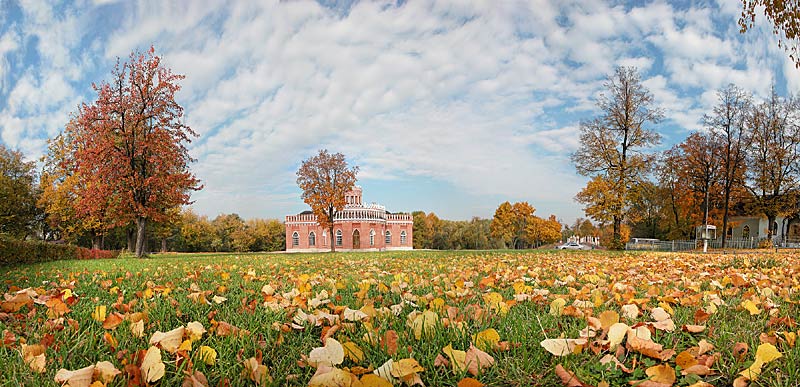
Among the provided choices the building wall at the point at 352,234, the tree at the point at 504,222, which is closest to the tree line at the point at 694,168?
the tree at the point at 504,222

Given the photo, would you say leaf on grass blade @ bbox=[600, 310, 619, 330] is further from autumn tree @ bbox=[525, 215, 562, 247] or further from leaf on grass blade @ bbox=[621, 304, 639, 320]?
autumn tree @ bbox=[525, 215, 562, 247]

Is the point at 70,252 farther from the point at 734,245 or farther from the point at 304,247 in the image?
the point at 304,247

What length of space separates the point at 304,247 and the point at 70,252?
4083 centimetres

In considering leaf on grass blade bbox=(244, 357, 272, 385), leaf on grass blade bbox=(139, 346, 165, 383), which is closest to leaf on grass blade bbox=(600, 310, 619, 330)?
leaf on grass blade bbox=(244, 357, 272, 385)

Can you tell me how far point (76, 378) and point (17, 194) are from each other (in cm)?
3870

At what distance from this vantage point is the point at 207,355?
152 centimetres

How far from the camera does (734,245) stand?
2816cm

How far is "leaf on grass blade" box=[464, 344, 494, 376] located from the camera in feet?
4.62

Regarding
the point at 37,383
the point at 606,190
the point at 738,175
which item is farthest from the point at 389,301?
the point at 738,175

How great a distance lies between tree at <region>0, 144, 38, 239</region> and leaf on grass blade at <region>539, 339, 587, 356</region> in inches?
1373

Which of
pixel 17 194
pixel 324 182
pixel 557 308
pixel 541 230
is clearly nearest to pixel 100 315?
pixel 557 308

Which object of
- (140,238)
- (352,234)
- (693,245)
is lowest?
(352,234)

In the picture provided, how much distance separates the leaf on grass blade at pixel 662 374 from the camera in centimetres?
131

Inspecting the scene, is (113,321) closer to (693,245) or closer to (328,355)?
(328,355)
